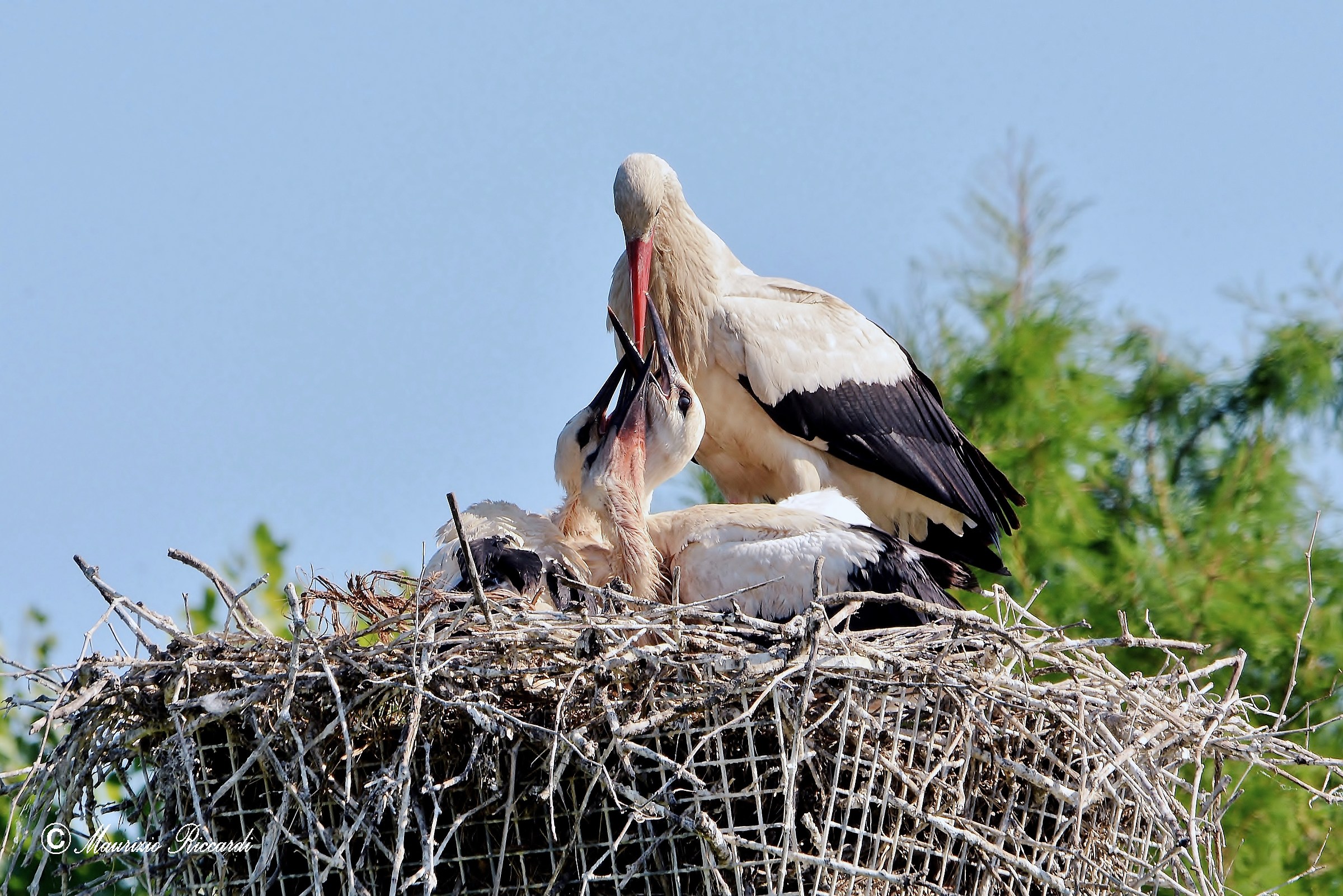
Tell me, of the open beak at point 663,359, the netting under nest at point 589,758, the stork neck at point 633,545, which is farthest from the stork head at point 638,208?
the netting under nest at point 589,758

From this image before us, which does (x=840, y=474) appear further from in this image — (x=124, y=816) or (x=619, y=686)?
(x=124, y=816)

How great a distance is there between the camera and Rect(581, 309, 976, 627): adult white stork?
11.3 ft

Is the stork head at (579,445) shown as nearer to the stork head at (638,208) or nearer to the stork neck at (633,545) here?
the stork neck at (633,545)

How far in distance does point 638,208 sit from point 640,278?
214 mm

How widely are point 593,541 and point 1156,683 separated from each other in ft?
4.06

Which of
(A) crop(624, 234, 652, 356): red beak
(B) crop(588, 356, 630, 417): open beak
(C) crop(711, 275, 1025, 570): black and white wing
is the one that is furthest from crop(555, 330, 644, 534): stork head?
(C) crop(711, 275, 1025, 570): black and white wing

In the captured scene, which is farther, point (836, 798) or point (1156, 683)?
point (1156, 683)

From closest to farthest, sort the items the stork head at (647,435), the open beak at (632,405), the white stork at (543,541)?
1. the white stork at (543,541)
2. the stork head at (647,435)
3. the open beak at (632,405)

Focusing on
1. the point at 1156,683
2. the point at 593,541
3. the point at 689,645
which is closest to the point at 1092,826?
the point at 1156,683

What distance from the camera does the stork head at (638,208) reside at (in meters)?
4.67

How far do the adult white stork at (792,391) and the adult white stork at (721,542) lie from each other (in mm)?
687

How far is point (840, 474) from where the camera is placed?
15.8ft

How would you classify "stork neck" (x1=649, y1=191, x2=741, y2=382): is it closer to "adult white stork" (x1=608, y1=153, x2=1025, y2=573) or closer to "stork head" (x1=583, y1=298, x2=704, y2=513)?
"adult white stork" (x1=608, y1=153, x2=1025, y2=573)

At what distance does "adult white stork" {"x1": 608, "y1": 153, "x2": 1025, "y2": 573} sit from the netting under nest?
1.70 m
